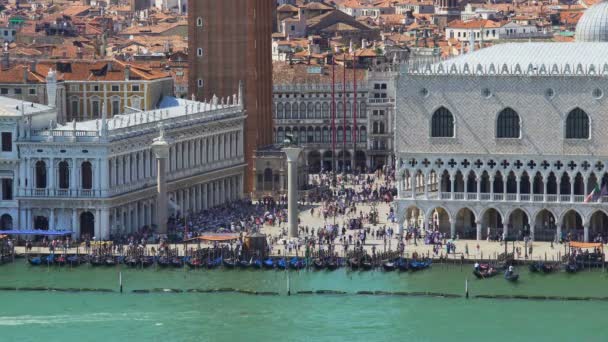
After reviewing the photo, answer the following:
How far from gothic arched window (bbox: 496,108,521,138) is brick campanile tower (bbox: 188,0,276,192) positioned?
19.8 m

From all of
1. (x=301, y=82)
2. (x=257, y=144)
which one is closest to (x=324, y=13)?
(x=301, y=82)

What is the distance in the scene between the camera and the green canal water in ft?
245

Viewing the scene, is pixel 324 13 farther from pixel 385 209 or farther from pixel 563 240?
pixel 563 240

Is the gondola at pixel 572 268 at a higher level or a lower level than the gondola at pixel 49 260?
lower

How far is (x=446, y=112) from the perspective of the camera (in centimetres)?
9169

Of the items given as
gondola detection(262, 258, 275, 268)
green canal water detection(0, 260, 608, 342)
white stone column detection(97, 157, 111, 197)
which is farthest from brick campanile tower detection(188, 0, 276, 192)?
green canal water detection(0, 260, 608, 342)

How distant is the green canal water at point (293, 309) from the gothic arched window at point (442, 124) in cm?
764

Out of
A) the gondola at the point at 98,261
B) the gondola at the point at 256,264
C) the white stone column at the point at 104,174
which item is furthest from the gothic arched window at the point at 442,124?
the gondola at the point at 98,261

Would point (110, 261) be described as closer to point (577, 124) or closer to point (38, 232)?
point (38, 232)

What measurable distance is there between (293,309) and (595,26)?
23.6 metres

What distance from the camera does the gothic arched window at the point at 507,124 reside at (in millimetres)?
91062

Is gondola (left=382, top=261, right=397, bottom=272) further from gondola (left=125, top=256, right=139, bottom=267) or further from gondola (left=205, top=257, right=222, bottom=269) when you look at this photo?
gondola (left=125, top=256, right=139, bottom=267)

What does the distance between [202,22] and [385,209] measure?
42.7ft

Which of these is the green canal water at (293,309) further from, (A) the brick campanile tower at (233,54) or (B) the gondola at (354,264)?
(A) the brick campanile tower at (233,54)
